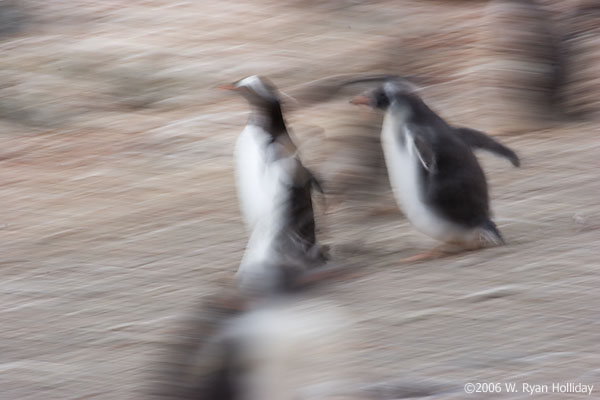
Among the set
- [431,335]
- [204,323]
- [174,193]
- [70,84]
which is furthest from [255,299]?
[70,84]

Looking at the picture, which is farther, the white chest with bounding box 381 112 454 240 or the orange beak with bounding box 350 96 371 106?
the orange beak with bounding box 350 96 371 106

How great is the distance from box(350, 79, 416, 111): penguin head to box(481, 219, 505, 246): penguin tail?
64 centimetres

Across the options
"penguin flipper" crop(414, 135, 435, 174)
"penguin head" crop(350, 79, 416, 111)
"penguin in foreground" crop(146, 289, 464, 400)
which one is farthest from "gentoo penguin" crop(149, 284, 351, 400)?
"penguin head" crop(350, 79, 416, 111)

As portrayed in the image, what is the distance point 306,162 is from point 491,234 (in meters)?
1.77

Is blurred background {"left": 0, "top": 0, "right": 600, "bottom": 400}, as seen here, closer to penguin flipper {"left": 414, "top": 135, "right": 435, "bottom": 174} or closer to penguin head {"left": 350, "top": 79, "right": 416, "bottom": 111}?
penguin flipper {"left": 414, "top": 135, "right": 435, "bottom": 174}

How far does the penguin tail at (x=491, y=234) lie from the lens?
14.3 feet

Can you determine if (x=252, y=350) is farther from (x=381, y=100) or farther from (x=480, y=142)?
(x=480, y=142)

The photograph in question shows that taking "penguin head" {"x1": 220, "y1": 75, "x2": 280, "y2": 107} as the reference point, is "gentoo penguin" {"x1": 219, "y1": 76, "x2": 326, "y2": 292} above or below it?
below
